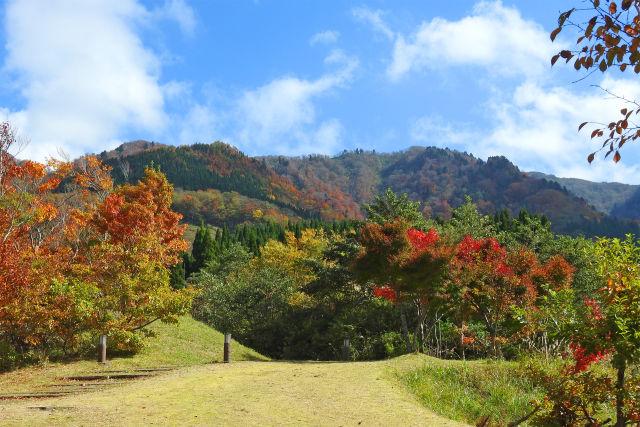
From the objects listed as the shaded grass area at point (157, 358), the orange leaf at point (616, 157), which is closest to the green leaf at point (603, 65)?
the orange leaf at point (616, 157)

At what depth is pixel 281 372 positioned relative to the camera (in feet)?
39.3

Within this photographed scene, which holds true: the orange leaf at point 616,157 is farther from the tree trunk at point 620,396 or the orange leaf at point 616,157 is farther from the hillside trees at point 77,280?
the hillside trees at point 77,280

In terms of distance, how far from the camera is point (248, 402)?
8516mm

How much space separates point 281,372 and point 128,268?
8.96 m

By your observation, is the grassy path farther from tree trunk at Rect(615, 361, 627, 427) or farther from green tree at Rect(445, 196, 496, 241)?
green tree at Rect(445, 196, 496, 241)

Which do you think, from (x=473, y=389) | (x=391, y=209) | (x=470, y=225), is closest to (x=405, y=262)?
(x=473, y=389)

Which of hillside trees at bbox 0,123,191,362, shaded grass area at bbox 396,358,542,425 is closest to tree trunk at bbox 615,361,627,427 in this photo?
shaded grass area at bbox 396,358,542,425

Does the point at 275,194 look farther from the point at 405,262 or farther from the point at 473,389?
the point at 473,389

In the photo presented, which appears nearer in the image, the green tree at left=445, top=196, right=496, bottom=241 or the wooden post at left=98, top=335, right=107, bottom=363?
the wooden post at left=98, top=335, right=107, bottom=363

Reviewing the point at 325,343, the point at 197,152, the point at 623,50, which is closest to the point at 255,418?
the point at 623,50

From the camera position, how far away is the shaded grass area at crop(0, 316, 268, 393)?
13.2 metres

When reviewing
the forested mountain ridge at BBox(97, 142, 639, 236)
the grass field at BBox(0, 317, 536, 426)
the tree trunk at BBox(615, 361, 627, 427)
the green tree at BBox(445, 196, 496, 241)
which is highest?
the forested mountain ridge at BBox(97, 142, 639, 236)

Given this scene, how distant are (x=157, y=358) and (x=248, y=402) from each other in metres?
9.37

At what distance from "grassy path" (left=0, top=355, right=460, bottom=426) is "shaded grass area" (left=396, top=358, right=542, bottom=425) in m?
0.55
